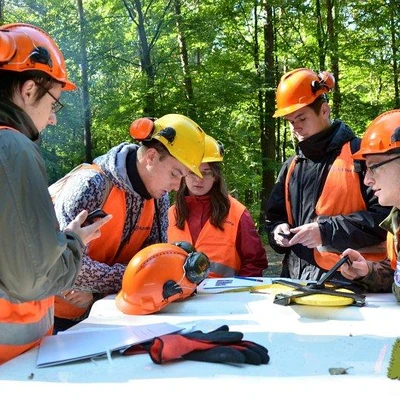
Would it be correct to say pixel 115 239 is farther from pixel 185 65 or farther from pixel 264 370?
pixel 185 65

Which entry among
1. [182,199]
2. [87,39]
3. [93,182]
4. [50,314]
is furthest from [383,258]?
[87,39]

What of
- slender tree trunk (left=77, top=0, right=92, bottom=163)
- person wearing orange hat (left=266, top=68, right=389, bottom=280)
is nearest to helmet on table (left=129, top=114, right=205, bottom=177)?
person wearing orange hat (left=266, top=68, right=389, bottom=280)

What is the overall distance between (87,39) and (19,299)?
12.4 metres

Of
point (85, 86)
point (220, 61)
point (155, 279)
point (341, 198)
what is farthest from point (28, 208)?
point (85, 86)

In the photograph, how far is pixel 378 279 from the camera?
9.17 feet

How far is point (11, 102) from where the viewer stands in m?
1.65

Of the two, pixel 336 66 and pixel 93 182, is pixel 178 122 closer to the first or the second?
pixel 93 182

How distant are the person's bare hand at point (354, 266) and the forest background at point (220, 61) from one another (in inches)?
326

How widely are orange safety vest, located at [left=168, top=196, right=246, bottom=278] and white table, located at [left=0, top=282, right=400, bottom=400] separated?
1.50 metres

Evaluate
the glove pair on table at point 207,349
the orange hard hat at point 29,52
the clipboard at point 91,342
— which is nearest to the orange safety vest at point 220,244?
the clipboard at point 91,342

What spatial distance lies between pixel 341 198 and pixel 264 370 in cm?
186

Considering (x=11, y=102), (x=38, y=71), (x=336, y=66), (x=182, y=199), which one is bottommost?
(x=182, y=199)

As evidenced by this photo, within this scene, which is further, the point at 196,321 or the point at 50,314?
the point at 196,321

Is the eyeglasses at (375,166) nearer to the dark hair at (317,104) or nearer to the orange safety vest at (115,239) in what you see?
the dark hair at (317,104)
